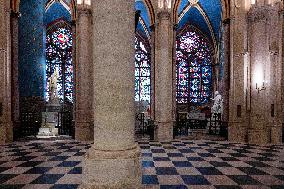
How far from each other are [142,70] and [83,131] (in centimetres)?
1307

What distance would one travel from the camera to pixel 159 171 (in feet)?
16.0

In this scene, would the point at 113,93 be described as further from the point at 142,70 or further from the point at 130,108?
the point at 142,70

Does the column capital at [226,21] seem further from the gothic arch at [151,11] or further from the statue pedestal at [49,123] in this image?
the statue pedestal at [49,123]

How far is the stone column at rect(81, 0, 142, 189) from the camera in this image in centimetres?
306

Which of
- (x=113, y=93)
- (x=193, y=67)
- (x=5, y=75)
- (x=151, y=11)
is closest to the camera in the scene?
(x=113, y=93)

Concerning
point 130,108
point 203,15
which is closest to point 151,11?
point 130,108

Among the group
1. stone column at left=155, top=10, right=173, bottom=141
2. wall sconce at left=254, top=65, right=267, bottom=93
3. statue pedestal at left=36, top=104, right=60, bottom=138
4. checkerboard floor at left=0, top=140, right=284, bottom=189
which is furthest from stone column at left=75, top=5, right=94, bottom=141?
wall sconce at left=254, top=65, right=267, bottom=93

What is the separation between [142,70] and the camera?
21.4m

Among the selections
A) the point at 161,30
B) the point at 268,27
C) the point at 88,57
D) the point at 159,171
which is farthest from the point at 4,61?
the point at 268,27

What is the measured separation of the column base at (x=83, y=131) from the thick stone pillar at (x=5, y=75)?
2434 millimetres

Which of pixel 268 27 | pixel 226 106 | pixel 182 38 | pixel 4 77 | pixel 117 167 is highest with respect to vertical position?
pixel 182 38

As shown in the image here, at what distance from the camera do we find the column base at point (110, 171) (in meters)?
2.98

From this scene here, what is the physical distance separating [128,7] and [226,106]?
24.8 feet

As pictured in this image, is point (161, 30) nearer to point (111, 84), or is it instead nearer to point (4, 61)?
point (4, 61)
